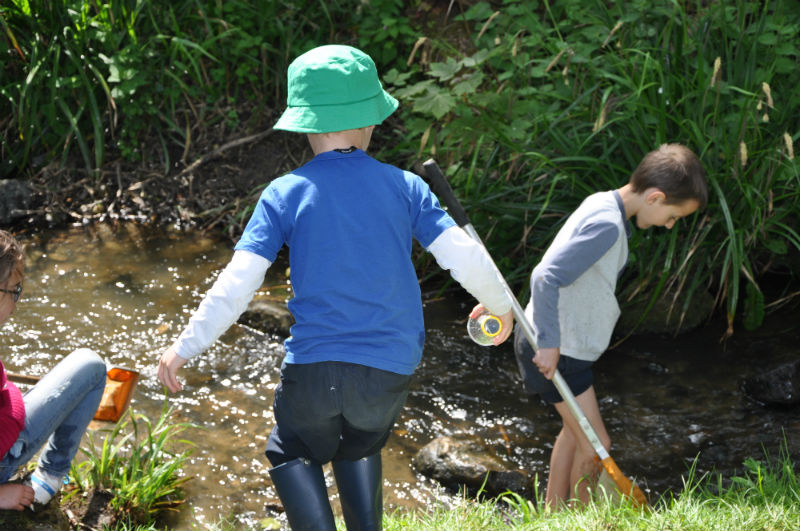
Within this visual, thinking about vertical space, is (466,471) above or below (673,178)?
below

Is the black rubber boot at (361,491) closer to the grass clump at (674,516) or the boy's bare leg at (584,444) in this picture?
the grass clump at (674,516)

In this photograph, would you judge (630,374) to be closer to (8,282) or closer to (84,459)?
(84,459)

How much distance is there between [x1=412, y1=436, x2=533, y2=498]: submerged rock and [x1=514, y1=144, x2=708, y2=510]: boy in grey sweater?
19.6 inches

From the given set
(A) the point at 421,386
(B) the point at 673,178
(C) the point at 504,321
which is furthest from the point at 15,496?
(B) the point at 673,178

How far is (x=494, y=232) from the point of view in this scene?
468cm

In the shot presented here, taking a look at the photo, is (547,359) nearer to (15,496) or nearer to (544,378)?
(544,378)

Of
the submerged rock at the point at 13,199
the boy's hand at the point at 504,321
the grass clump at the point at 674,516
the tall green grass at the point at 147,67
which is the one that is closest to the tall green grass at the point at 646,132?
the tall green grass at the point at 147,67

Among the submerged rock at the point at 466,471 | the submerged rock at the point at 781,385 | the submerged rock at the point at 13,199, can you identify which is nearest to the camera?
the submerged rock at the point at 466,471

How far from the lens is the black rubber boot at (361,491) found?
238cm

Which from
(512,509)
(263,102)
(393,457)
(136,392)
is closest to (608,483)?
(512,509)

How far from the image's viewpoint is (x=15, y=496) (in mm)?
2645

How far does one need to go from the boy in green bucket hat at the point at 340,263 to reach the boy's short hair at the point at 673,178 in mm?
862

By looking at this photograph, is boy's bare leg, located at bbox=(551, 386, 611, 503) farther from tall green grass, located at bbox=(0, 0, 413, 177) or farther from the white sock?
tall green grass, located at bbox=(0, 0, 413, 177)

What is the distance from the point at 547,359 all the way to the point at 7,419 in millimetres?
1613
